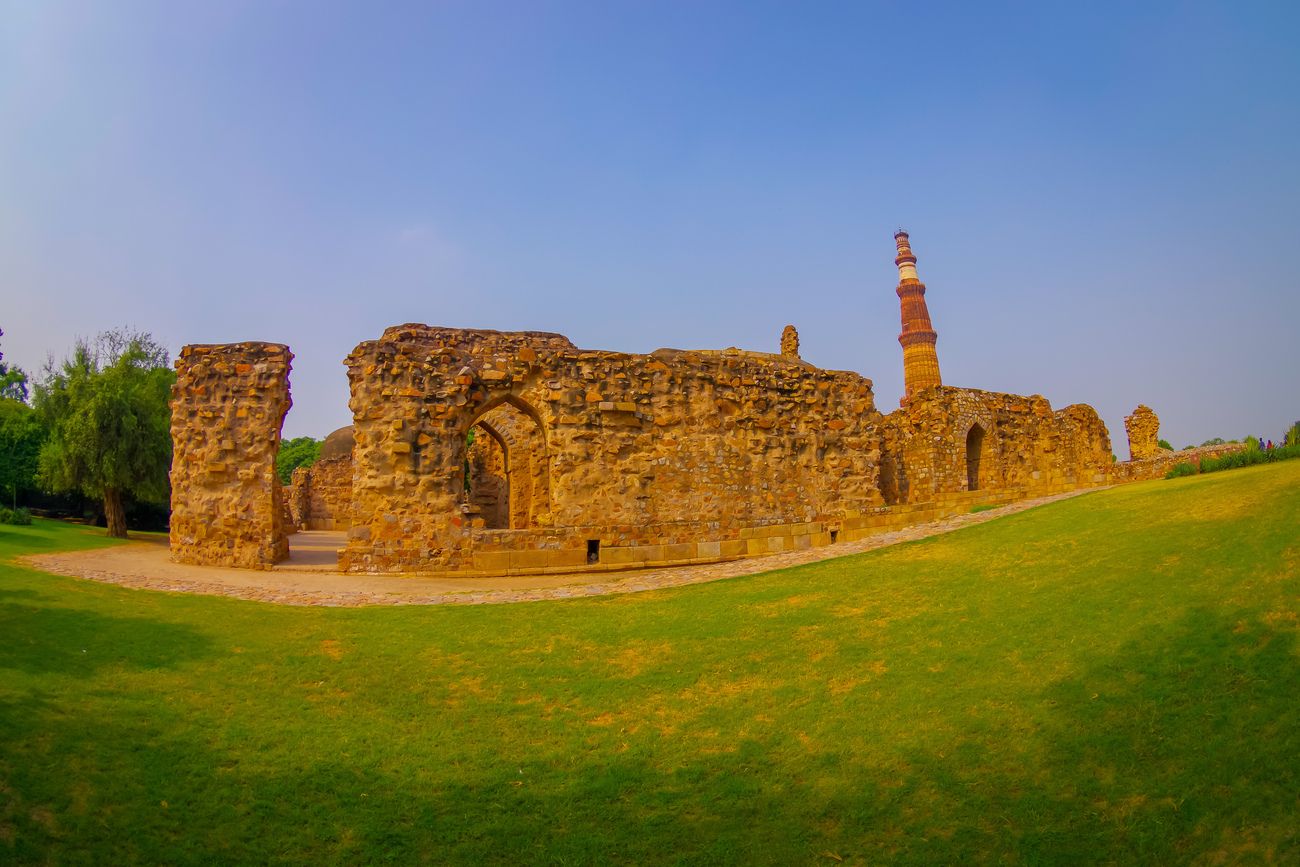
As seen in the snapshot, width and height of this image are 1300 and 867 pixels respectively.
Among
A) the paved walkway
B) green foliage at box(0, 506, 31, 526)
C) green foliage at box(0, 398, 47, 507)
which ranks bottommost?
the paved walkway

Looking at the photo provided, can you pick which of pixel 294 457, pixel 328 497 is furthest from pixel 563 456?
pixel 294 457

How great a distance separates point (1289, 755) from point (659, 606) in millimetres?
7418

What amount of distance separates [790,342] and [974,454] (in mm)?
8861

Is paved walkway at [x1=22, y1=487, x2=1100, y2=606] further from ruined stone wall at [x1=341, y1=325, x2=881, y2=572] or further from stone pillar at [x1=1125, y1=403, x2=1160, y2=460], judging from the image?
stone pillar at [x1=1125, y1=403, x2=1160, y2=460]

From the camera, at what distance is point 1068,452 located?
2538cm

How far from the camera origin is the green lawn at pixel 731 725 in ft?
16.4

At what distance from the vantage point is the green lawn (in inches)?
196

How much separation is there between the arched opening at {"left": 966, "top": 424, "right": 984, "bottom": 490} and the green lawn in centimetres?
1400

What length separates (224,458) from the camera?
16.5 m

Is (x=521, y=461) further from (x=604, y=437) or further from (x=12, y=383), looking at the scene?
(x=12, y=383)

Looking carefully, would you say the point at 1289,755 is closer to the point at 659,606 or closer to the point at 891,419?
the point at 659,606

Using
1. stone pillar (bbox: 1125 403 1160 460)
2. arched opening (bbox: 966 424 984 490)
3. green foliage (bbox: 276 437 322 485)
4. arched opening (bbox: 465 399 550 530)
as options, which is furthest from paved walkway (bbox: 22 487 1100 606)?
green foliage (bbox: 276 437 322 485)

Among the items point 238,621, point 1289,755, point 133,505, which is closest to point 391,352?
point 238,621

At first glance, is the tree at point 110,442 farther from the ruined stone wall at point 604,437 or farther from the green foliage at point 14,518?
the ruined stone wall at point 604,437
